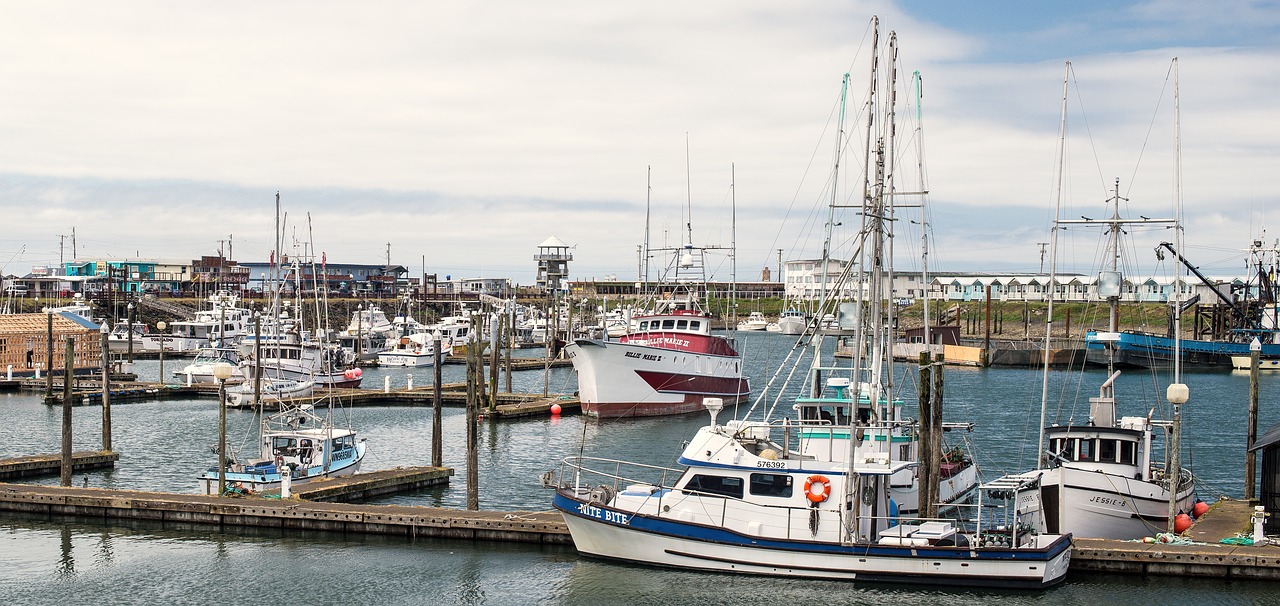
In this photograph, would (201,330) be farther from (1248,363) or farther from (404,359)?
(1248,363)

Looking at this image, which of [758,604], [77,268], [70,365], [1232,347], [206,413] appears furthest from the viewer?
[77,268]

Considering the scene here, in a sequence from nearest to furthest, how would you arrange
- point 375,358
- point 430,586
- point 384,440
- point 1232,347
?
1. point 430,586
2. point 384,440
3. point 1232,347
4. point 375,358

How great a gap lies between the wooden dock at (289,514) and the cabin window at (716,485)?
426 centimetres

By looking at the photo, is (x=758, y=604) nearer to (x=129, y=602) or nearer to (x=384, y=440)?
(x=129, y=602)

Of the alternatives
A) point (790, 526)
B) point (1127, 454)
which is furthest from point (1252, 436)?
point (790, 526)

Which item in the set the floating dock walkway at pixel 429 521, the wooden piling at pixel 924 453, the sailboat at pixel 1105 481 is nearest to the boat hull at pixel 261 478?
the floating dock walkway at pixel 429 521

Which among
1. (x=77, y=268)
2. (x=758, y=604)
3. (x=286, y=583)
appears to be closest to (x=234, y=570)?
(x=286, y=583)

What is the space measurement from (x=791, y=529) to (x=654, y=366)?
116 ft

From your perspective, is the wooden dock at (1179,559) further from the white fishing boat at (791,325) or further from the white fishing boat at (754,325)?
the white fishing boat at (754,325)

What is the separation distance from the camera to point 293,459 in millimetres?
38531

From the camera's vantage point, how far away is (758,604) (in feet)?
85.6

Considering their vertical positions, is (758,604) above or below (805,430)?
below

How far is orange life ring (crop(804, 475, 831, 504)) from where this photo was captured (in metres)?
26.6

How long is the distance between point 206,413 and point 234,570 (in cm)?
3712
